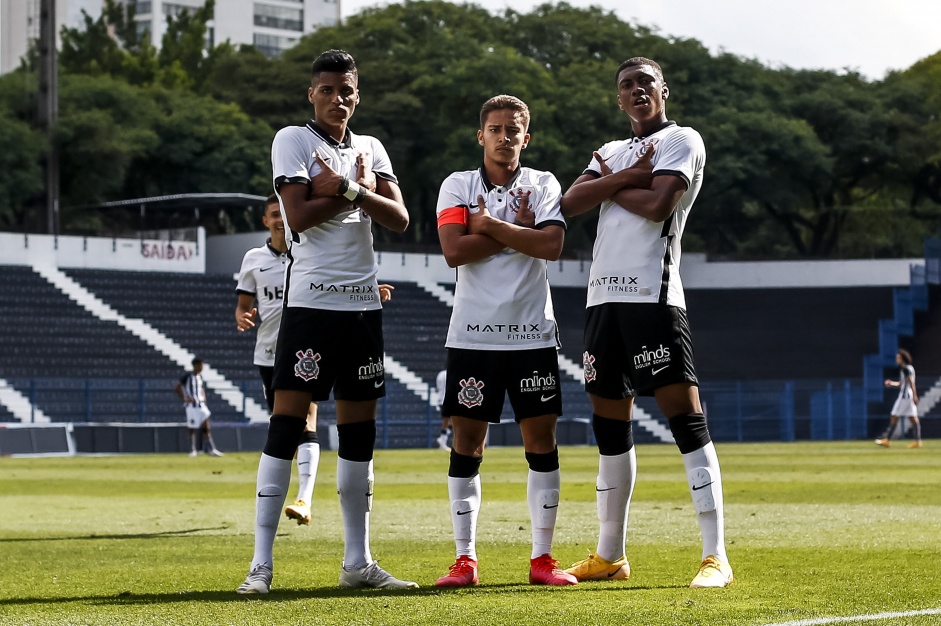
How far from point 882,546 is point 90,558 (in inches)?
170

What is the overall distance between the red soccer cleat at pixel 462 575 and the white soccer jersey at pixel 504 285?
93 centimetres

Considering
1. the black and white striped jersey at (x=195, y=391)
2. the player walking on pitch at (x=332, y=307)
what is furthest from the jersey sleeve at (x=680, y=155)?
the black and white striped jersey at (x=195, y=391)

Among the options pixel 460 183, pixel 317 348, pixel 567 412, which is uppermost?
pixel 460 183

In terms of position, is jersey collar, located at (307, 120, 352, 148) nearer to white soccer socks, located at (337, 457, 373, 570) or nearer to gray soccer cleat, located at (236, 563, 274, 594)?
white soccer socks, located at (337, 457, 373, 570)

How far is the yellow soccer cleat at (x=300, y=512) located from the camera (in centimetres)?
1090

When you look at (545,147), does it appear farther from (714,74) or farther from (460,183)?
(460,183)

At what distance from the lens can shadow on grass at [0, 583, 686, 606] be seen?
21.3 feet

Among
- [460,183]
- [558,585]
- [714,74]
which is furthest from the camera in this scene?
[714,74]

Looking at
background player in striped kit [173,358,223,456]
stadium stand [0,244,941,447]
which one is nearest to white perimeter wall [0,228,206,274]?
stadium stand [0,244,941,447]

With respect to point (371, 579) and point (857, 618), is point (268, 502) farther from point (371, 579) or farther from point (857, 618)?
point (857, 618)

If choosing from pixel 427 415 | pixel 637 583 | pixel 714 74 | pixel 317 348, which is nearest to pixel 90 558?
pixel 317 348

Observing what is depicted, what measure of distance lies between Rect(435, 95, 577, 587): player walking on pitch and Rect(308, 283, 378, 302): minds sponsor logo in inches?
14.8

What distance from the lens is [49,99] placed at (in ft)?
177

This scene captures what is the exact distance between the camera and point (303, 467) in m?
11.5
